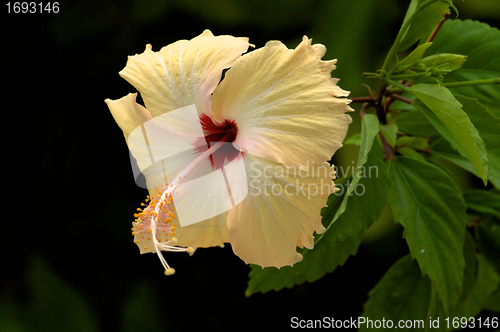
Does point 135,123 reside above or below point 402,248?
above

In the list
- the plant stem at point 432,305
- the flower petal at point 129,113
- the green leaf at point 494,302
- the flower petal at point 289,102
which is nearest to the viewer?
the flower petal at point 289,102

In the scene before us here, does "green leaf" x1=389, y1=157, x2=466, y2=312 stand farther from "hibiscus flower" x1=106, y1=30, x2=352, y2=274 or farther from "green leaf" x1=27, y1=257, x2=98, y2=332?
"green leaf" x1=27, y1=257, x2=98, y2=332

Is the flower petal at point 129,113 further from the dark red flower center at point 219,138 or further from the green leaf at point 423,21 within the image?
the green leaf at point 423,21

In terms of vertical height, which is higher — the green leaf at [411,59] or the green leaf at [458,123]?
the green leaf at [411,59]

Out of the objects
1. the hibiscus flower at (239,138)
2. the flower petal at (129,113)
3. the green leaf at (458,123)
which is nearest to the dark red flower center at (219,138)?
the hibiscus flower at (239,138)

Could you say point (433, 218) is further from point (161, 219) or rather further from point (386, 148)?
point (161, 219)

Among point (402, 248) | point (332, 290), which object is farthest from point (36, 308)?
point (402, 248)

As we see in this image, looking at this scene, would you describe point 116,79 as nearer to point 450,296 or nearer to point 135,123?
point 135,123
